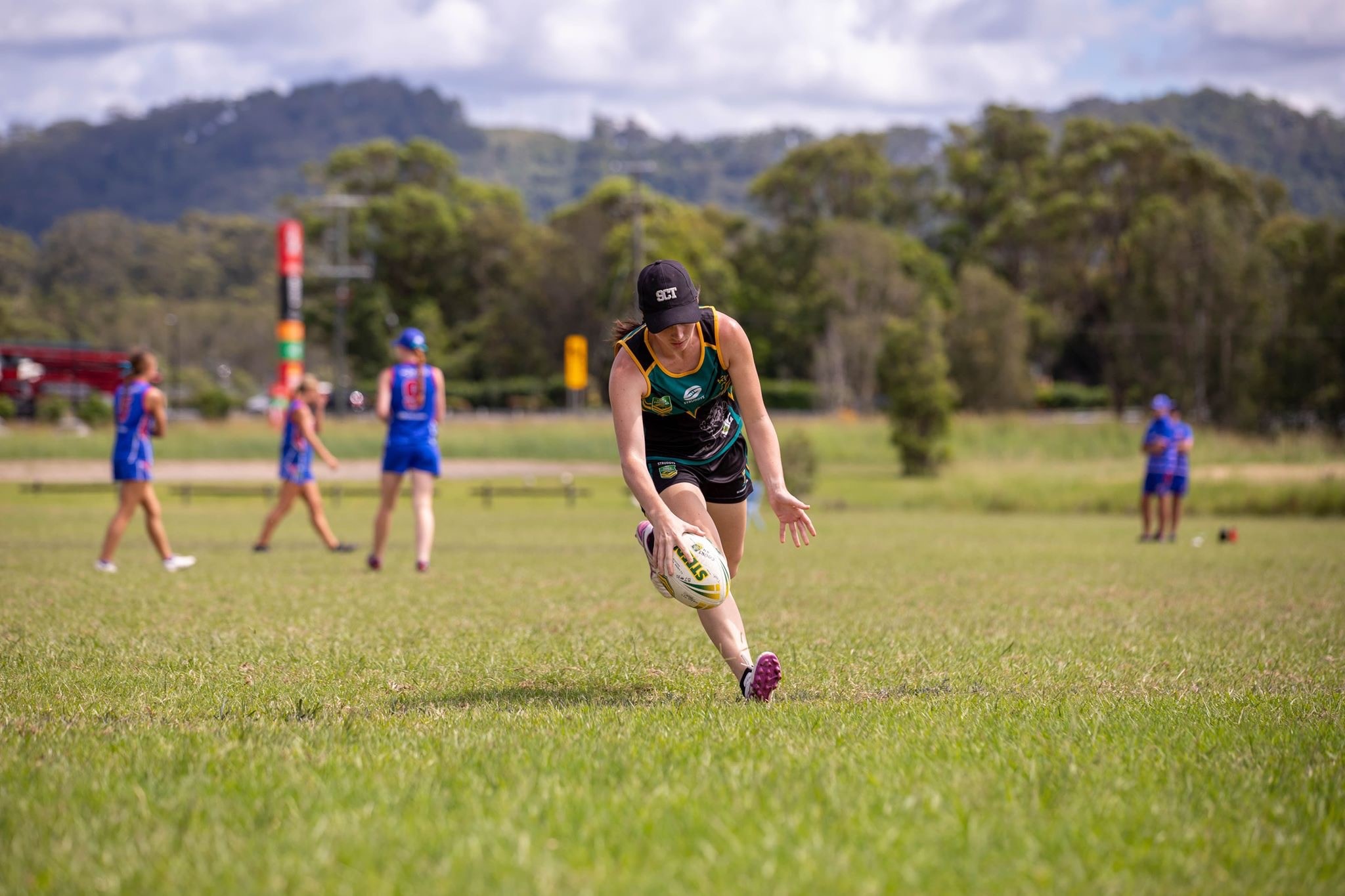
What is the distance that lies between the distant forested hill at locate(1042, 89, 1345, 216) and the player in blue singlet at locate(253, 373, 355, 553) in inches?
Answer: 6356

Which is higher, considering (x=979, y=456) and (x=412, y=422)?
(x=412, y=422)

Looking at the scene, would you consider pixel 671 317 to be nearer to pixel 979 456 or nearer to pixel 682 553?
pixel 682 553

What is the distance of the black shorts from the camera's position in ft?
20.5

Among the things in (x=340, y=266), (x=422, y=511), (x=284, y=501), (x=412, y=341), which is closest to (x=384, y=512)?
(x=422, y=511)

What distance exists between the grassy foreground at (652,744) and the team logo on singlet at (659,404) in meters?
1.37

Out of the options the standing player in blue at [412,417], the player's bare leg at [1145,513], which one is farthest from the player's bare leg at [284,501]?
the player's bare leg at [1145,513]

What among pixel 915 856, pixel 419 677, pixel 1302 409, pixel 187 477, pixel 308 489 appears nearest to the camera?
pixel 915 856

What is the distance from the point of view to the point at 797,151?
322 feet

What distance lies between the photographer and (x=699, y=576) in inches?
226

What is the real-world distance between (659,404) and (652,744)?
1810mm

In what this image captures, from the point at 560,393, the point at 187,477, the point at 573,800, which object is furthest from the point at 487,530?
the point at 560,393

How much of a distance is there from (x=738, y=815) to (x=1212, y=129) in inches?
7943

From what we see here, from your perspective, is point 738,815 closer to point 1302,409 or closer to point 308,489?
point 308,489

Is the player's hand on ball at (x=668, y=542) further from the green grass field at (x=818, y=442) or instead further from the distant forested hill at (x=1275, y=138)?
the distant forested hill at (x=1275, y=138)
